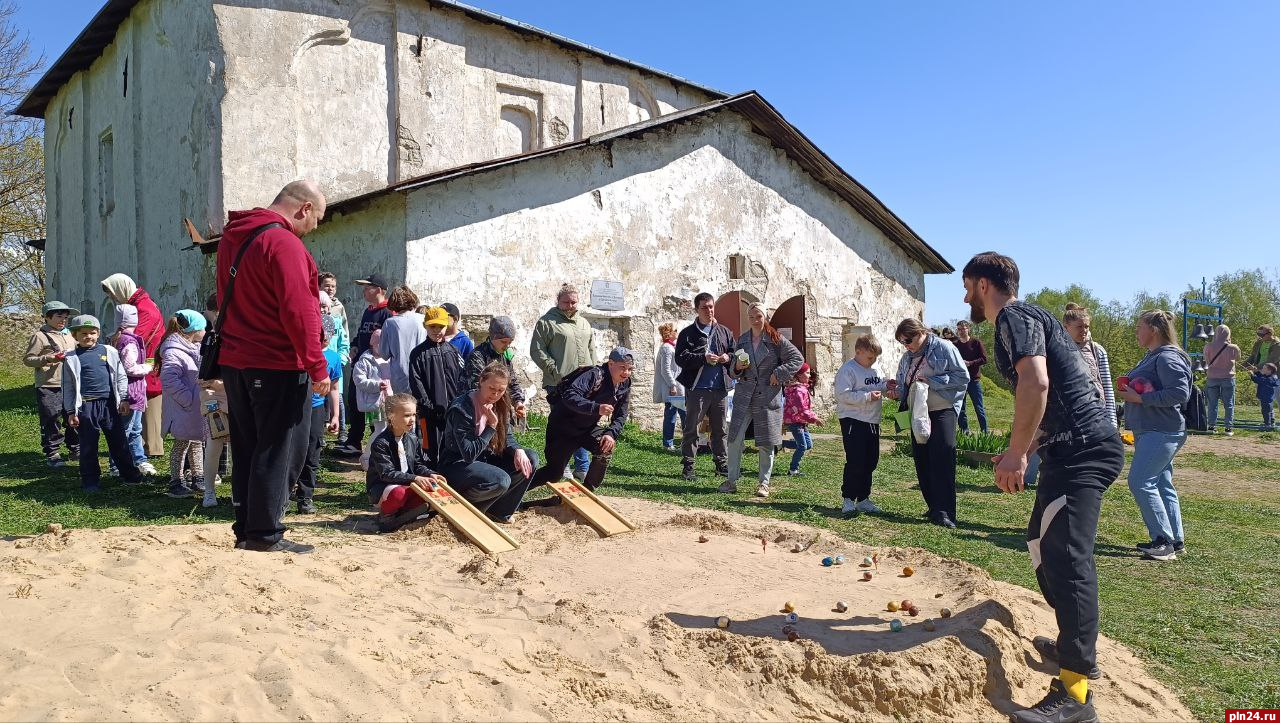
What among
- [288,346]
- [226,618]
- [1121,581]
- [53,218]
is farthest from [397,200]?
[53,218]

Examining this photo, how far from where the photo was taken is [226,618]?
3.72 m

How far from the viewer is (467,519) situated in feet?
20.5

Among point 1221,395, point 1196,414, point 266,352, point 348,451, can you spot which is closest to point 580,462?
point 348,451

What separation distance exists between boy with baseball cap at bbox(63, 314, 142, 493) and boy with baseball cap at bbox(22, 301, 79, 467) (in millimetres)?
457

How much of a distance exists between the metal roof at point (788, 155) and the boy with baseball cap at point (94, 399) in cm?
437

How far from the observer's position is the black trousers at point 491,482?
6574 mm

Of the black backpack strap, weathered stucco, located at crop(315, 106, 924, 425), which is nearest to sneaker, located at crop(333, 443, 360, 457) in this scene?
weathered stucco, located at crop(315, 106, 924, 425)

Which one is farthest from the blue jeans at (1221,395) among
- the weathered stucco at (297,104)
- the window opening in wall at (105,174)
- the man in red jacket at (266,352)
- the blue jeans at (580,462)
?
the window opening in wall at (105,174)

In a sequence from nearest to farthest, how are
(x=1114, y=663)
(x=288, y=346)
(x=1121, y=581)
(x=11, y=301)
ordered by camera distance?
(x=1114, y=663)
(x=288, y=346)
(x=1121, y=581)
(x=11, y=301)

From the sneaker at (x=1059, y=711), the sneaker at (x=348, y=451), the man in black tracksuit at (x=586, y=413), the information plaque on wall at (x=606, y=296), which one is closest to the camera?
the sneaker at (x=1059, y=711)

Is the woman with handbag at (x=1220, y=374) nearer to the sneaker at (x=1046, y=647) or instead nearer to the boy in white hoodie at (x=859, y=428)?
the boy in white hoodie at (x=859, y=428)

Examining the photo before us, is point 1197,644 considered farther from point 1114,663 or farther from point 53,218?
point 53,218

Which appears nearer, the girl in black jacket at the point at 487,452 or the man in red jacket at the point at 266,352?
the man in red jacket at the point at 266,352

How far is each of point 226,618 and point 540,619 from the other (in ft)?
4.99
